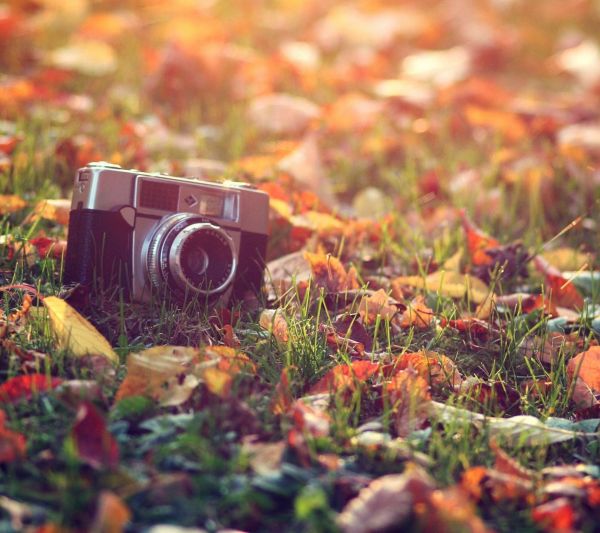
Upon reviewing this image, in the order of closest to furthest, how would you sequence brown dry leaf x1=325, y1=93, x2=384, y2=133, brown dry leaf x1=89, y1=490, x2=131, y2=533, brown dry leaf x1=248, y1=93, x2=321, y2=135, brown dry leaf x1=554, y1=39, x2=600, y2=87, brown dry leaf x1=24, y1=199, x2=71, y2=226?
1. brown dry leaf x1=89, y1=490, x2=131, y2=533
2. brown dry leaf x1=24, y1=199, x2=71, y2=226
3. brown dry leaf x1=248, y1=93, x2=321, y2=135
4. brown dry leaf x1=325, y1=93, x2=384, y2=133
5. brown dry leaf x1=554, y1=39, x2=600, y2=87

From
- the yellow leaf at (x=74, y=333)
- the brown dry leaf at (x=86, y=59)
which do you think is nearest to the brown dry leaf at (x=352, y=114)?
the brown dry leaf at (x=86, y=59)

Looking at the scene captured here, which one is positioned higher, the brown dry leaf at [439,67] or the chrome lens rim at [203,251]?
the brown dry leaf at [439,67]

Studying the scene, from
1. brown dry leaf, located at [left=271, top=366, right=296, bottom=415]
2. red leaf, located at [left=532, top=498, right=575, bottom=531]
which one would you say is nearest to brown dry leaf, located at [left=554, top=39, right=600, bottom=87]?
brown dry leaf, located at [left=271, top=366, right=296, bottom=415]

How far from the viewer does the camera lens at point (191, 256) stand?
6.68 feet

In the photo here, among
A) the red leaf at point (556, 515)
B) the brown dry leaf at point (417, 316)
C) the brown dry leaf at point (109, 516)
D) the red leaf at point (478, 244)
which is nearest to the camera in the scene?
the brown dry leaf at point (109, 516)

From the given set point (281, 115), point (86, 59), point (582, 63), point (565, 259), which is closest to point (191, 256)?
point (565, 259)

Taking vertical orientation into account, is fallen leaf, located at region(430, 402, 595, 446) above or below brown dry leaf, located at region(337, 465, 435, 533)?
above

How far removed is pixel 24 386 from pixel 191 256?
0.58 meters

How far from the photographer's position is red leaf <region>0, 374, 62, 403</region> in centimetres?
161

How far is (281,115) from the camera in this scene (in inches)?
144

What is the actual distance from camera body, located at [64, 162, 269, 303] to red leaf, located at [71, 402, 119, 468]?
602 mm

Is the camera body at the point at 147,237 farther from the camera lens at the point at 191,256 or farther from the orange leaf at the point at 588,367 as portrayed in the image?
the orange leaf at the point at 588,367

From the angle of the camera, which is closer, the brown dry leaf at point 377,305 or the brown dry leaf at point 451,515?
the brown dry leaf at point 451,515

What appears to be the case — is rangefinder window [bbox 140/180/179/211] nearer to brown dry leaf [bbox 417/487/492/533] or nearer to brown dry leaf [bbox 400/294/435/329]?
brown dry leaf [bbox 400/294/435/329]
